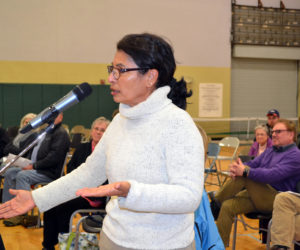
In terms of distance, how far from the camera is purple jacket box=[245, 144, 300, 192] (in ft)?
12.3

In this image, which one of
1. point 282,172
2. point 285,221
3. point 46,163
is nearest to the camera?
point 285,221

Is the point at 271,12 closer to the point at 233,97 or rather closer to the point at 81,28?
the point at 233,97

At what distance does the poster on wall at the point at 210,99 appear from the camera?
1370 centimetres

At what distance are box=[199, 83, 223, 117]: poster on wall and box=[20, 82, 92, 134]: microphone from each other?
12307mm

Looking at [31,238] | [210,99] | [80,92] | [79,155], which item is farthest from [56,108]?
[210,99]

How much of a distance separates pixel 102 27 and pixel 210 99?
4.26m

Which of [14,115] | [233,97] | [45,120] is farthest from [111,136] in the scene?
[233,97]

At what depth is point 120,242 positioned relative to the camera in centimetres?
140

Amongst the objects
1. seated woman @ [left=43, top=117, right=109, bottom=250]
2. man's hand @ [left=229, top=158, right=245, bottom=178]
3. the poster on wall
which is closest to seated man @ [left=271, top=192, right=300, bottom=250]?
man's hand @ [left=229, top=158, right=245, bottom=178]

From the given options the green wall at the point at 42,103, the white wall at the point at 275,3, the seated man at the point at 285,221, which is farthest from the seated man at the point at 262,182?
the white wall at the point at 275,3

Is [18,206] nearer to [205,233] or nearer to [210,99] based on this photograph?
[205,233]

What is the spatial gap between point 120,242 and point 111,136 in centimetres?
38

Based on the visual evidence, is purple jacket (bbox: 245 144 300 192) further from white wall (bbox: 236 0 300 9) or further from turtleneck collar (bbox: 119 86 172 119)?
white wall (bbox: 236 0 300 9)

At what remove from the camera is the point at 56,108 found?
1.44 metres
